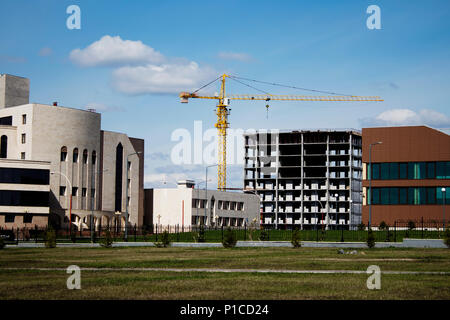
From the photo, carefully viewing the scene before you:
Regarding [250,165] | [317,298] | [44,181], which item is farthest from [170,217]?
[317,298]

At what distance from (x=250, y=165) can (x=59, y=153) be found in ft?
222

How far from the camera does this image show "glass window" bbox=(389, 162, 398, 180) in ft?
318

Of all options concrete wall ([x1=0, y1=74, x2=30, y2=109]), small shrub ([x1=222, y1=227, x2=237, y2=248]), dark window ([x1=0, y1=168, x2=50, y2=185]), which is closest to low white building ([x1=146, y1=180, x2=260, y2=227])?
dark window ([x1=0, y1=168, x2=50, y2=185])

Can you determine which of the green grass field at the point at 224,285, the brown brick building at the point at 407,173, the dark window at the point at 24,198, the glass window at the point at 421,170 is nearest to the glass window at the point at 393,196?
the brown brick building at the point at 407,173

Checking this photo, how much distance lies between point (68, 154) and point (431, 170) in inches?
2235

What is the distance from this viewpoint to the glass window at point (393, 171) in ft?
318

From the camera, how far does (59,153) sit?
338 feet

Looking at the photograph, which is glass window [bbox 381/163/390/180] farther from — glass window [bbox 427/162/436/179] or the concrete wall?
the concrete wall

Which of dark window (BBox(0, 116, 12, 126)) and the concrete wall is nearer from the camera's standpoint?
dark window (BBox(0, 116, 12, 126))

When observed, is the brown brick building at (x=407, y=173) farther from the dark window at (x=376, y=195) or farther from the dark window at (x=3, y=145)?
the dark window at (x=3, y=145)

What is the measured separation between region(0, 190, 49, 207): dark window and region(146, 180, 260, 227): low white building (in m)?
25.6

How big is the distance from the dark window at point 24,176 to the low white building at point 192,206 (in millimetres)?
26017
